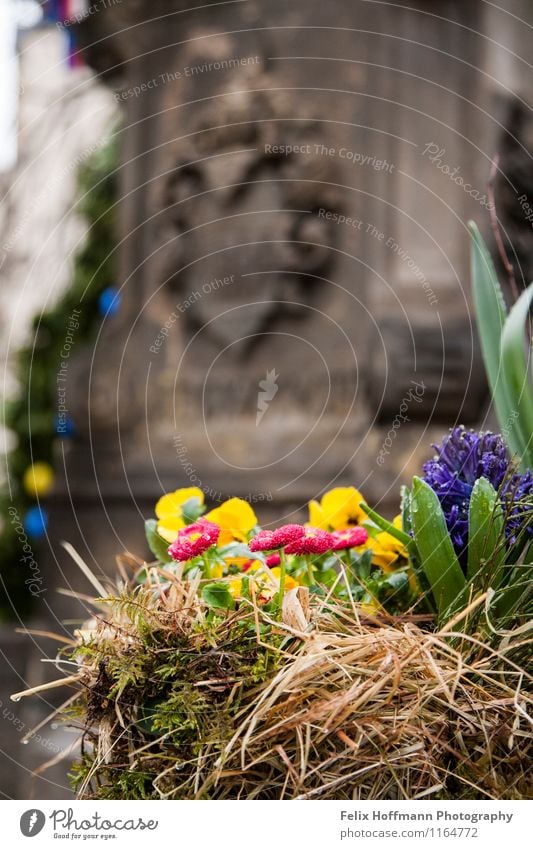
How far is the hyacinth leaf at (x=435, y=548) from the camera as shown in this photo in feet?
1.60

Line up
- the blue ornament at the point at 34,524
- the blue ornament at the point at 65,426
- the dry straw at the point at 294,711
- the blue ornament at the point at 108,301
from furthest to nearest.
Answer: the blue ornament at the point at 34,524, the blue ornament at the point at 108,301, the blue ornament at the point at 65,426, the dry straw at the point at 294,711

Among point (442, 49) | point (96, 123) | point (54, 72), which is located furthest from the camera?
point (54, 72)

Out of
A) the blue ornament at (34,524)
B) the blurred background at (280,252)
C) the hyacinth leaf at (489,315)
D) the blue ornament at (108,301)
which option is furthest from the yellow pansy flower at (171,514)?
the blue ornament at (34,524)

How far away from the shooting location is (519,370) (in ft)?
1.80

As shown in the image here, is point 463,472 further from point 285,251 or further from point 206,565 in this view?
point 285,251

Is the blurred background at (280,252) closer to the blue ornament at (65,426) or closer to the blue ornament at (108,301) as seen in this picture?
the blue ornament at (65,426)

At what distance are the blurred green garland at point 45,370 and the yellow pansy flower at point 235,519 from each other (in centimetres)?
187

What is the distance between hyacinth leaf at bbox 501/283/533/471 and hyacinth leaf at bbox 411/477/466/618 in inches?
3.7

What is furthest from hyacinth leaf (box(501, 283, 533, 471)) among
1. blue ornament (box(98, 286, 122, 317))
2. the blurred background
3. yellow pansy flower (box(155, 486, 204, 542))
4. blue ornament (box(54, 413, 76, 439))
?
blue ornament (box(98, 286, 122, 317))

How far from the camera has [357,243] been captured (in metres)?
1.59

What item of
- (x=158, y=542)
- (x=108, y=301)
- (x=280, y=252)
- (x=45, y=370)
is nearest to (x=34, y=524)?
(x=45, y=370)

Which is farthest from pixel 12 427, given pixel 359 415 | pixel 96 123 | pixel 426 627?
pixel 426 627

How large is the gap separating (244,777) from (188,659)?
0.06m

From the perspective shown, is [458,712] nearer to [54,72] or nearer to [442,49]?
[442,49]
